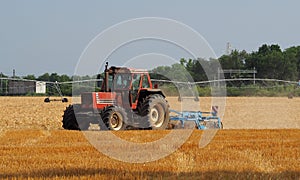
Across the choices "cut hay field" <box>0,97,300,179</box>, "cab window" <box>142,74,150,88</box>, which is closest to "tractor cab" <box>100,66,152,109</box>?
"cab window" <box>142,74,150,88</box>

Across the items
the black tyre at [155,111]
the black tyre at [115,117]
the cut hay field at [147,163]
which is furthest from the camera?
the black tyre at [155,111]

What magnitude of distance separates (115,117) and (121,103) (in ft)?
2.34

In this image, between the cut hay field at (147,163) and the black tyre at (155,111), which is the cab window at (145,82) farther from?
the cut hay field at (147,163)

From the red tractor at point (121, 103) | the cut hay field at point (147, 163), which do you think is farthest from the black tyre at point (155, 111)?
the cut hay field at point (147, 163)

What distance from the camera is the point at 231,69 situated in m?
74.1

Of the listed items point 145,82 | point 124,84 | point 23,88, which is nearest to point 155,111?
point 145,82

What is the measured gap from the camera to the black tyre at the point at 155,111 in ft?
57.9

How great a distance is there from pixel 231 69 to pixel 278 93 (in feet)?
55.4

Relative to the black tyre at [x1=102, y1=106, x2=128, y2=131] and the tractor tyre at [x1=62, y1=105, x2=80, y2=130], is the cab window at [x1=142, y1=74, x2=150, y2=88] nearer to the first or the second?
the black tyre at [x1=102, y1=106, x2=128, y2=131]

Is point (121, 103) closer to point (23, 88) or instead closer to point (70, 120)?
point (70, 120)

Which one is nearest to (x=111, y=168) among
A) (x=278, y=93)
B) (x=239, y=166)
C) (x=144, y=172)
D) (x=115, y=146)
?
(x=144, y=172)

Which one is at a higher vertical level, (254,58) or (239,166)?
(254,58)

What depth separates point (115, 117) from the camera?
17.2 m

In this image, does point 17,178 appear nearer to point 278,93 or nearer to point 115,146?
point 115,146
